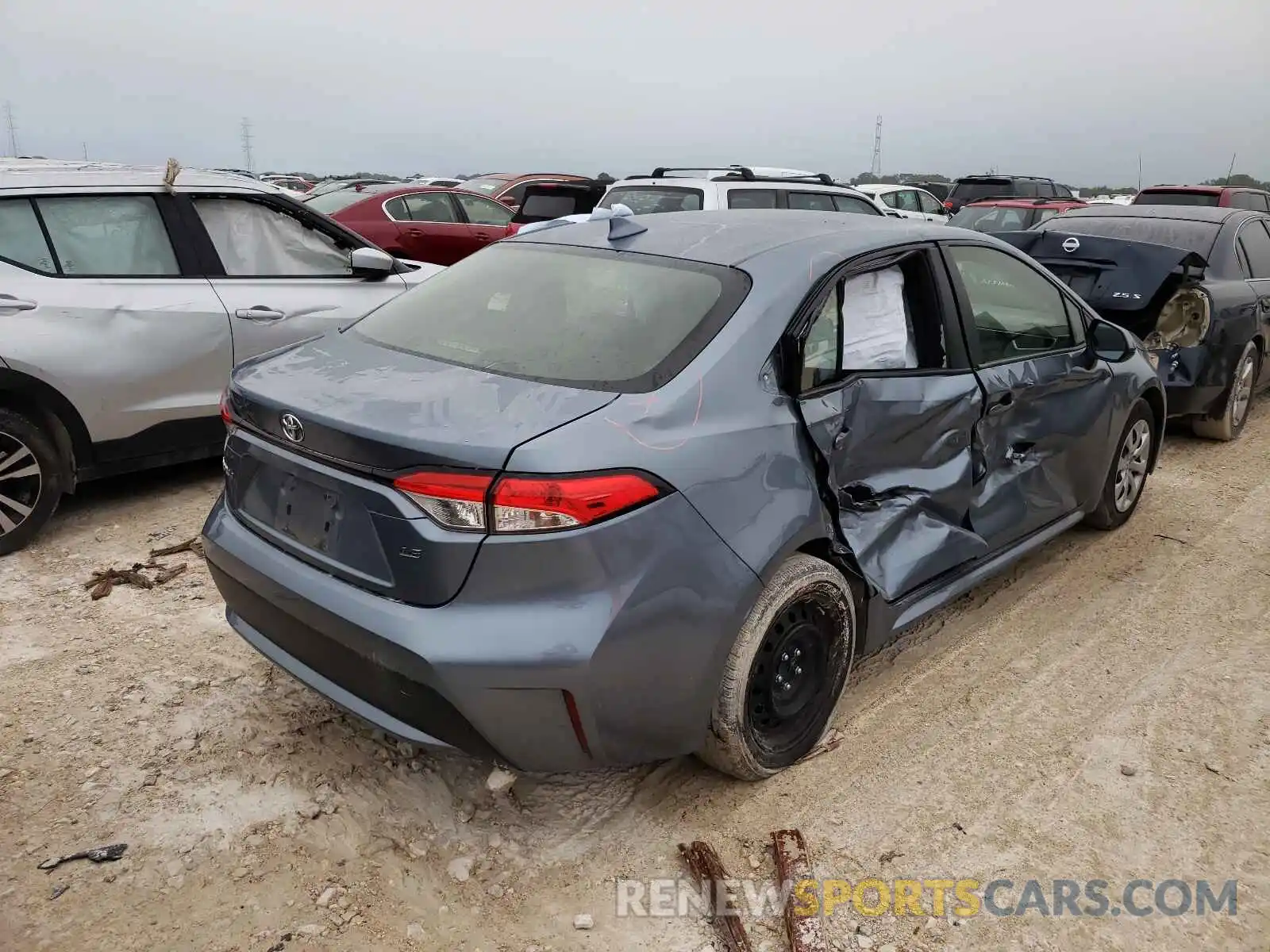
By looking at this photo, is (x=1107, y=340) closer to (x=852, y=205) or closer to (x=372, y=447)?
(x=372, y=447)

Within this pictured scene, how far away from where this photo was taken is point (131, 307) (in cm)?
457

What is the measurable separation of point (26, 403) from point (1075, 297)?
15.6ft

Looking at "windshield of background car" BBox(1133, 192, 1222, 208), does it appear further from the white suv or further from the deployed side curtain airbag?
the deployed side curtain airbag

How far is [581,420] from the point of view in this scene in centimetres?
230

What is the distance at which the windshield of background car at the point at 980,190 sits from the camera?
68.1 feet

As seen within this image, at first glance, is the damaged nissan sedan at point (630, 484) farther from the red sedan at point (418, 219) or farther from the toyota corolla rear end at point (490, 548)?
the red sedan at point (418, 219)

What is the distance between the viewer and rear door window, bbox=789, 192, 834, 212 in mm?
8652

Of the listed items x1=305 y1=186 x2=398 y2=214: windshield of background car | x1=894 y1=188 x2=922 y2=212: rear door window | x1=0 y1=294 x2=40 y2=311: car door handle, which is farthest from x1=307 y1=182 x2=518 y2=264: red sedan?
x1=894 y1=188 x2=922 y2=212: rear door window

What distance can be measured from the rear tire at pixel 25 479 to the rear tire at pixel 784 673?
3.40m

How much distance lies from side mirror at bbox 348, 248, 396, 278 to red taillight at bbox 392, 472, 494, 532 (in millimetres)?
3436

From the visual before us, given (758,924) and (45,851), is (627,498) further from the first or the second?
(45,851)

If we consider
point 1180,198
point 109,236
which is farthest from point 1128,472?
point 1180,198

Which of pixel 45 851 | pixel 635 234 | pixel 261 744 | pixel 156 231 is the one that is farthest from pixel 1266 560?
pixel 156 231

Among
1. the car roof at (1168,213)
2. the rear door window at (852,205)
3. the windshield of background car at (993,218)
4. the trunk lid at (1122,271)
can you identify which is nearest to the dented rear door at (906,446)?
the trunk lid at (1122,271)
